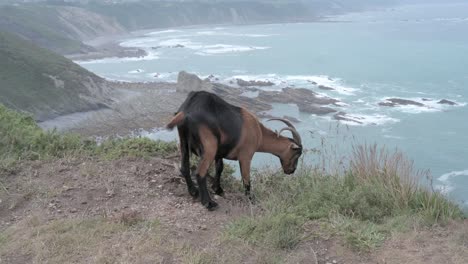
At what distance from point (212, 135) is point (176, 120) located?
0.44 metres

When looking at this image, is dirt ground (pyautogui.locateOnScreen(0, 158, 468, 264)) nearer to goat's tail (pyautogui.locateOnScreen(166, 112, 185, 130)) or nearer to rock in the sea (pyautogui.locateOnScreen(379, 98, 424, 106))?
goat's tail (pyautogui.locateOnScreen(166, 112, 185, 130))

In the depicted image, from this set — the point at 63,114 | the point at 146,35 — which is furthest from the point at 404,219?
the point at 146,35

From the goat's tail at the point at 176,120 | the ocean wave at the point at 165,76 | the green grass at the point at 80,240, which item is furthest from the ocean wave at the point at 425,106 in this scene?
the green grass at the point at 80,240

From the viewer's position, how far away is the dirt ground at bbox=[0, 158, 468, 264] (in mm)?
4805

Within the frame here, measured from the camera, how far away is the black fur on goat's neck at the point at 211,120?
5.93 m

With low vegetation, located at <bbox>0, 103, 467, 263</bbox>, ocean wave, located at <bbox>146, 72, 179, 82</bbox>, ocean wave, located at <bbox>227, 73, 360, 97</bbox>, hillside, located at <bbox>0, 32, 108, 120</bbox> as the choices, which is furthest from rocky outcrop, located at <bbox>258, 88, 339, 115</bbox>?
low vegetation, located at <bbox>0, 103, 467, 263</bbox>

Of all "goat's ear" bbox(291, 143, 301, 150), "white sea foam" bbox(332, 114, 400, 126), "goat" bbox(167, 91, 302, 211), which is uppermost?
"goat" bbox(167, 91, 302, 211)

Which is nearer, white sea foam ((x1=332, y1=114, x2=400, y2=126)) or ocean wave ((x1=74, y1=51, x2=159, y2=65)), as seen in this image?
white sea foam ((x1=332, y1=114, x2=400, y2=126))

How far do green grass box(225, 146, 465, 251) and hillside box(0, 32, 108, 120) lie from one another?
45.1 m

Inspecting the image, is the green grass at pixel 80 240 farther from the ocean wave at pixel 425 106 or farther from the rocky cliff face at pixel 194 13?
the rocky cliff face at pixel 194 13

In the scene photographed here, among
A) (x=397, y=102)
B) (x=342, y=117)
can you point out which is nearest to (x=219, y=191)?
(x=342, y=117)

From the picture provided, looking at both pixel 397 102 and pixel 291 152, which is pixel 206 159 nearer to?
pixel 291 152

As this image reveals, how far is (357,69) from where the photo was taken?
7100 centimetres

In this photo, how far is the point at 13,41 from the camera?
62844 mm
